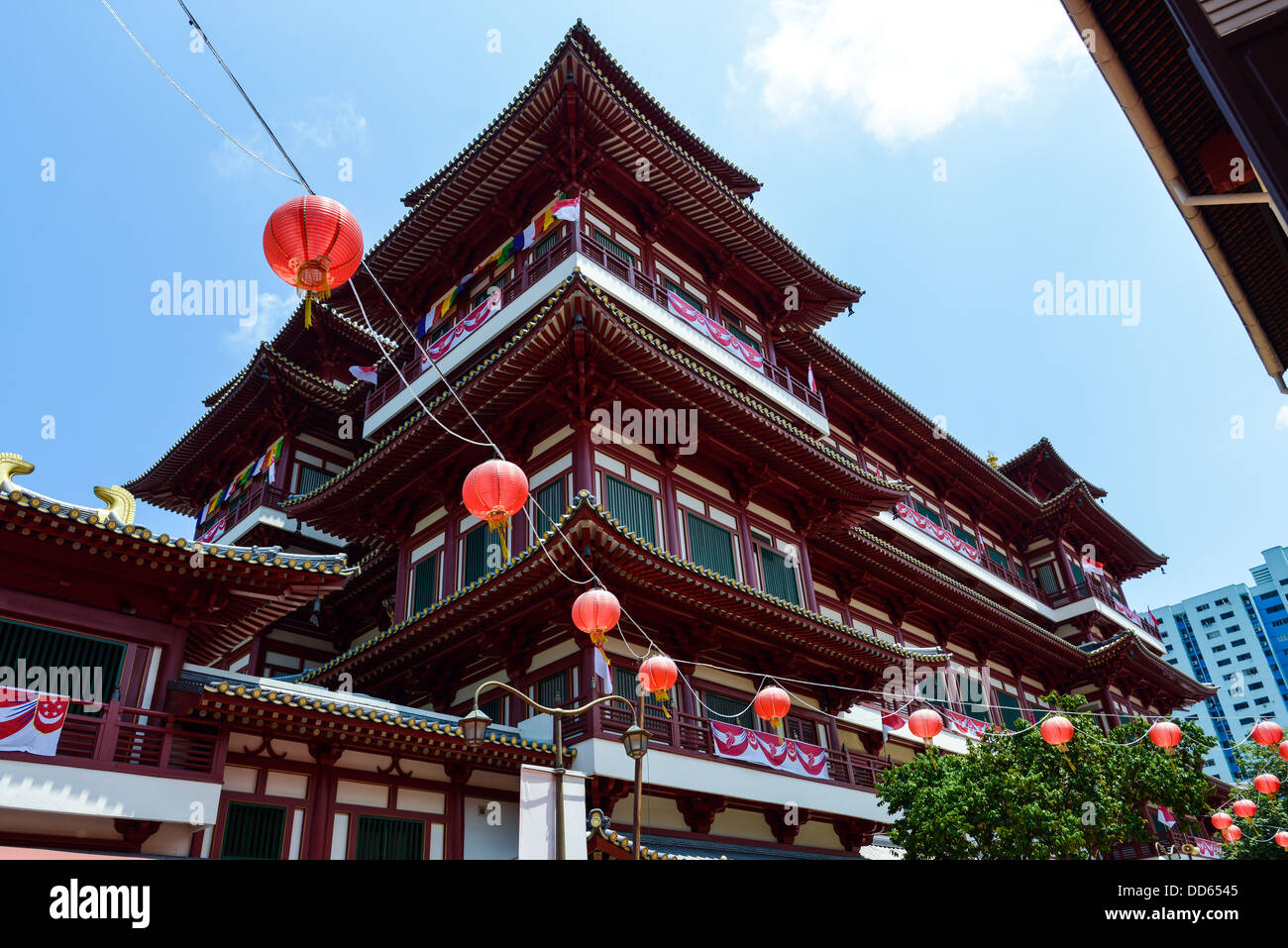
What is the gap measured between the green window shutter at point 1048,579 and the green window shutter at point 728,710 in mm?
24459

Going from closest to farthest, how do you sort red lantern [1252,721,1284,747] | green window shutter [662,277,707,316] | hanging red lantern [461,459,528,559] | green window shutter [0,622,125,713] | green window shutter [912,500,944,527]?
hanging red lantern [461,459,528,559] < green window shutter [0,622,125,713] < red lantern [1252,721,1284,747] < green window shutter [662,277,707,316] < green window shutter [912,500,944,527]

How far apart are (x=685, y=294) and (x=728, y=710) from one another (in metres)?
10.9

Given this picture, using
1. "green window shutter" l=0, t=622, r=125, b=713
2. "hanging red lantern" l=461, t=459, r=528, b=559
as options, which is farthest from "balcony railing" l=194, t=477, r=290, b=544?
"hanging red lantern" l=461, t=459, r=528, b=559

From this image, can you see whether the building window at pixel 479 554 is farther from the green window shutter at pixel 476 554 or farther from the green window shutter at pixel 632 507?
the green window shutter at pixel 632 507

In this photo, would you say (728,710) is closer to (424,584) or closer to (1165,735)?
(424,584)

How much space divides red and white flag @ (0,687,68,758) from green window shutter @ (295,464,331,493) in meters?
15.1

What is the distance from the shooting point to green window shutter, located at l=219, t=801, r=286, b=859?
478 inches

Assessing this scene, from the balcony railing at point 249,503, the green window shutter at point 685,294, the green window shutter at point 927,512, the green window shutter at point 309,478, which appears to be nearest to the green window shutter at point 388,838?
the balcony railing at point 249,503

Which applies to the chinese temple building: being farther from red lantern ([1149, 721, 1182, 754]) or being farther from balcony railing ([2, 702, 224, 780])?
red lantern ([1149, 721, 1182, 754])

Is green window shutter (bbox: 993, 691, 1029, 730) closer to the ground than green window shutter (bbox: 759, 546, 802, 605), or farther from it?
closer to the ground

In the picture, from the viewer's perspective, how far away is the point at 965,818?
14766 millimetres

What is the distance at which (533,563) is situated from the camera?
14328 millimetres
